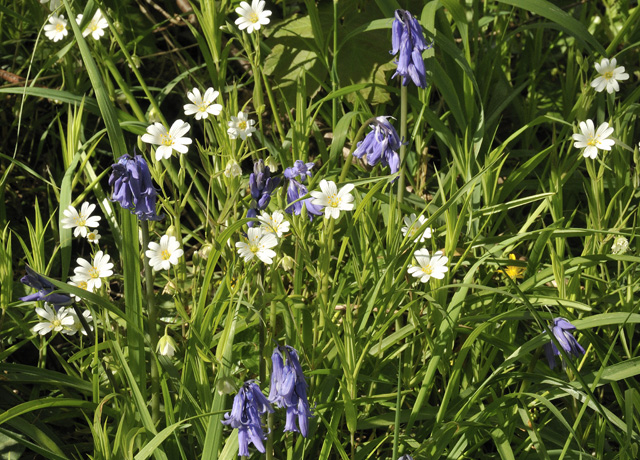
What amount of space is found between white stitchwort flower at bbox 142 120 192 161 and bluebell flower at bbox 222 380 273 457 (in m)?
0.65

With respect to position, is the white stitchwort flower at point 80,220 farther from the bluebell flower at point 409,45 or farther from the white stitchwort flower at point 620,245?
the white stitchwort flower at point 620,245

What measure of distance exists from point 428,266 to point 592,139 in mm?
771

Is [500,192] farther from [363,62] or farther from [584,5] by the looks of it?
[584,5]

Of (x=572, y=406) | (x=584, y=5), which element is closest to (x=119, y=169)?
(x=572, y=406)

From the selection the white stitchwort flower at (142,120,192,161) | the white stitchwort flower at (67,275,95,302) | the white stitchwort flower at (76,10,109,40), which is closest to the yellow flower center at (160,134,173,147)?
the white stitchwort flower at (142,120,192,161)

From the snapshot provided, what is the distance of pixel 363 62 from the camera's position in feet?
8.80

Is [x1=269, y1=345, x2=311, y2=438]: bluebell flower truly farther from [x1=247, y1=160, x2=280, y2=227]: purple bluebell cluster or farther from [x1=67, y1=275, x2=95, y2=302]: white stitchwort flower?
[x1=67, y1=275, x2=95, y2=302]: white stitchwort flower

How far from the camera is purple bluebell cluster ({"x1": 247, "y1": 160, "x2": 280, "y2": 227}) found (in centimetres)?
171

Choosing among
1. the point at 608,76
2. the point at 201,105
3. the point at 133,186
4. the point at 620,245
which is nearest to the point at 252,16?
the point at 201,105

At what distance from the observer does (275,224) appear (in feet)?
5.75

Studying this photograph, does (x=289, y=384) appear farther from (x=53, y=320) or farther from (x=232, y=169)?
(x=53, y=320)

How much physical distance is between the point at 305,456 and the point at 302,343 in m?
0.31

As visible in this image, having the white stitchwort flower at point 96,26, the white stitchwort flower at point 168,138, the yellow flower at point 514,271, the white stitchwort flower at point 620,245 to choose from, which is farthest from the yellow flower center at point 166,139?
the white stitchwort flower at point 620,245

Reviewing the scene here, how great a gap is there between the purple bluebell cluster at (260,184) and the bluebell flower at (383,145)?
0.30 meters
